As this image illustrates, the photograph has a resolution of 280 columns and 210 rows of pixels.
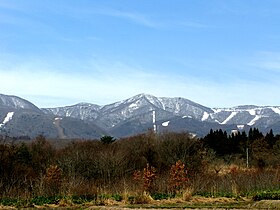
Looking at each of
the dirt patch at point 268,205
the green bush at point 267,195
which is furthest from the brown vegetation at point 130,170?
the dirt patch at point 268,205

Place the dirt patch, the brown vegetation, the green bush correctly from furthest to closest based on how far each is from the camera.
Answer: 1. the brown vegetation
2. the green bush
3. the dirt patch

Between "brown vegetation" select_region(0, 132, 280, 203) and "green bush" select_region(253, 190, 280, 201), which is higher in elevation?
"brown vegetation" select_region(0, 132, 280, 203)

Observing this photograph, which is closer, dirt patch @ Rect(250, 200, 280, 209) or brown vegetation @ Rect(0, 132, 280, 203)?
dirt patch @ Rect(250, 200, 280, 209)

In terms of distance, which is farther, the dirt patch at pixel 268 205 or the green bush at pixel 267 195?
the green bush at pixel 267 195

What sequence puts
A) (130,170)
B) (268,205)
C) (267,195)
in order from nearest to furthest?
(268,205), (267,195), (130,170)

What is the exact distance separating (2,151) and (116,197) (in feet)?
36.6

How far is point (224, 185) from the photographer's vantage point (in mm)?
21125

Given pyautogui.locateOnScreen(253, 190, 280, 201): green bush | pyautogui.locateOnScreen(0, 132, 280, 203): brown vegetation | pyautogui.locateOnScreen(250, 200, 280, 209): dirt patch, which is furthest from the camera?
pyautogui.locateOnScreen(0, 132, 280, 203): brown vegetation

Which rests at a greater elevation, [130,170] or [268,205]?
[130,170]

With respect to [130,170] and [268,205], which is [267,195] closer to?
[268,205]

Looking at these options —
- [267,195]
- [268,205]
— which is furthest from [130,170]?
[268,205]

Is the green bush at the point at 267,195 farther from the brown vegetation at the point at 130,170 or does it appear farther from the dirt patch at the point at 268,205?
the dirt patch at the point at 268,205

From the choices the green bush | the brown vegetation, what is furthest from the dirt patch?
the brown vegetation

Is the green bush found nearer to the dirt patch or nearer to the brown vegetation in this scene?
the brown vegetation
